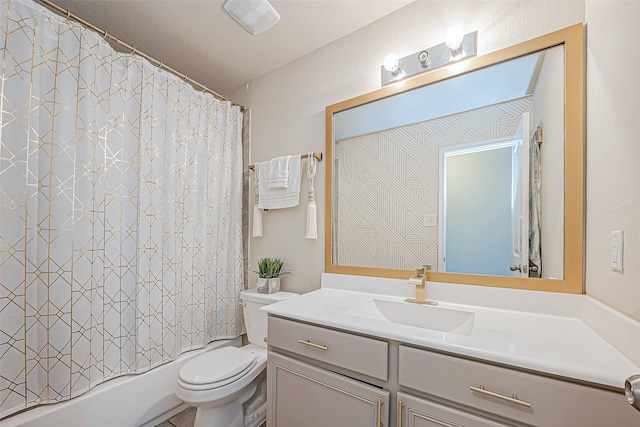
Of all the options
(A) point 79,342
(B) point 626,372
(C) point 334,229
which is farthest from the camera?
(C) point 334,229

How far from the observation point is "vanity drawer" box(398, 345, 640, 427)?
24.2 inches

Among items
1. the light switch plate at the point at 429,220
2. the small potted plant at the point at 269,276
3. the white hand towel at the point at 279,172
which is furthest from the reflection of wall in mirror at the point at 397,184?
the small potted plant at the point at 269,276

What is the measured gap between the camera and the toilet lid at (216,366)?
51.4 inches

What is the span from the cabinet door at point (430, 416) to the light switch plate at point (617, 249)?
1.83 ft

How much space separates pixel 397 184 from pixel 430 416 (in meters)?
1.00

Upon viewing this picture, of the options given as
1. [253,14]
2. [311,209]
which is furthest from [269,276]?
[253,14]

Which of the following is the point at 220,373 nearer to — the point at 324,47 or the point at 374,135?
the point at 374,135

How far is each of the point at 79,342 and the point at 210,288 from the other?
0.74 m

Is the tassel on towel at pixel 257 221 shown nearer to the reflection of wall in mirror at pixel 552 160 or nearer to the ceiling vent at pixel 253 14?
the ceiling vent at pixel 253 14

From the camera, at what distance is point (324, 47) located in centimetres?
178

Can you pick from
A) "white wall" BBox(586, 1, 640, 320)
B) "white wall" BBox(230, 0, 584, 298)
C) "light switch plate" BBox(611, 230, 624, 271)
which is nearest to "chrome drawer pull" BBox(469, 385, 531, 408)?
"white wall" BBox(586, 1, 640, 320)

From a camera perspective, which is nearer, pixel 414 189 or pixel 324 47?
pixel 414 189

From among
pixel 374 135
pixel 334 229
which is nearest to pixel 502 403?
pixel 334 229

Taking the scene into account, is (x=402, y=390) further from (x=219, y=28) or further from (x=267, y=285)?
(x=219, y=28)
